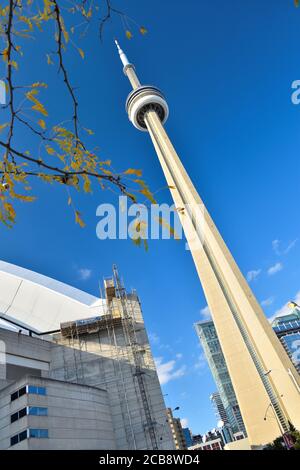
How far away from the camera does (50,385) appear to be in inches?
928

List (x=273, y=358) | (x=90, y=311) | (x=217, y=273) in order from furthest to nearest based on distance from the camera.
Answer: (x=90, y=311) < (x=217, y=273) < (x=273, y=358)

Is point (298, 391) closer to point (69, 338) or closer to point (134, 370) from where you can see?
point (134, 370)

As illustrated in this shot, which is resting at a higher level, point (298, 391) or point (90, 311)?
point (90, 311)

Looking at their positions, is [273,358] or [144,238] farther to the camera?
[273,358]

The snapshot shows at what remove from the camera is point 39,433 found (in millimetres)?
20750

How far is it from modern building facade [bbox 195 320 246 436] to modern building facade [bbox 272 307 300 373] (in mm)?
20428

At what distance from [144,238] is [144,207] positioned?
22cm

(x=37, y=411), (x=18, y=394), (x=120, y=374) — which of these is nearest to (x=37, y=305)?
(x=120, y=374)

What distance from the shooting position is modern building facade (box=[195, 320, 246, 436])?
9330cm

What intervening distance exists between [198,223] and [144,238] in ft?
112

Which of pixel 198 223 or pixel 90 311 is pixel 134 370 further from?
pixel 198 223
